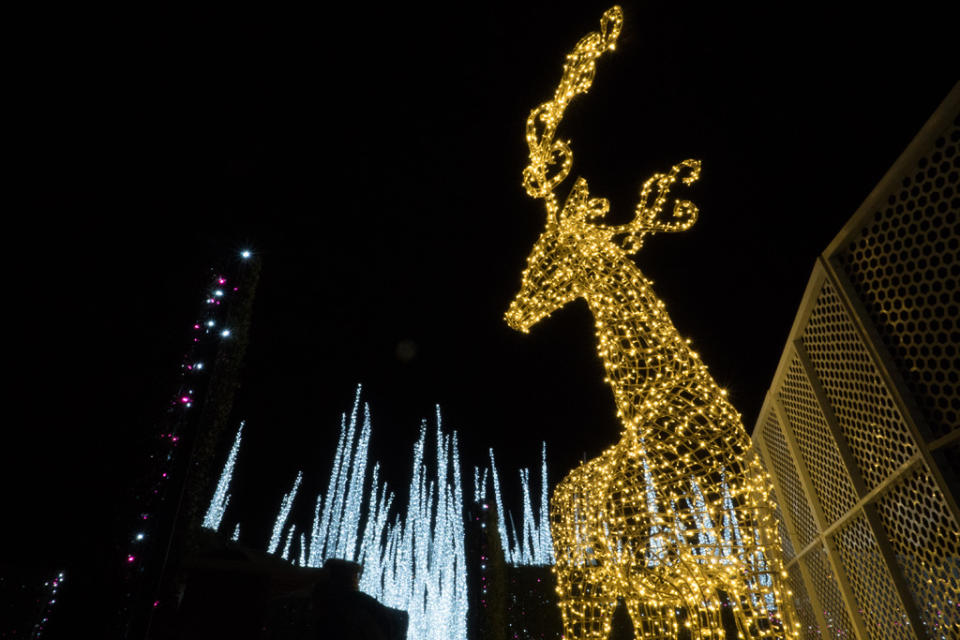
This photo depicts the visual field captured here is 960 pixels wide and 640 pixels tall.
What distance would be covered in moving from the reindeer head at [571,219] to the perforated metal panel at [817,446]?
1.42 m

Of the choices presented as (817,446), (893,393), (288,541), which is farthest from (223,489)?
(893,393)

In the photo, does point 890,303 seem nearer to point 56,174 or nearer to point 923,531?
point 923,531

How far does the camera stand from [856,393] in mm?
2031

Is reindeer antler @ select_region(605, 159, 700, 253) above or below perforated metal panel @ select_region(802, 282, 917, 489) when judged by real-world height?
above

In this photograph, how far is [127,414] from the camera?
3.60 m

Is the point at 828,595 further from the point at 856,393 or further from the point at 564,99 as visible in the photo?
the point at 564,99

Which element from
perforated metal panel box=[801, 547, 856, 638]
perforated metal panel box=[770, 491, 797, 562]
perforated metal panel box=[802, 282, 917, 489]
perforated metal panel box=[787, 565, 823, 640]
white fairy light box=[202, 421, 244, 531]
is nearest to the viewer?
perforated metal panel box=[802, 282, 917, 489]

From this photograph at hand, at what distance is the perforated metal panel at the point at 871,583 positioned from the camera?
2.00 meters

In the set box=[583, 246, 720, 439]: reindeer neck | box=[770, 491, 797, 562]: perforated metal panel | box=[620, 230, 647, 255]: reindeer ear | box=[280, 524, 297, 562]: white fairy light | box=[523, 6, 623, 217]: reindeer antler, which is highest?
box=[280, 524, 297, 562]: white fairy light

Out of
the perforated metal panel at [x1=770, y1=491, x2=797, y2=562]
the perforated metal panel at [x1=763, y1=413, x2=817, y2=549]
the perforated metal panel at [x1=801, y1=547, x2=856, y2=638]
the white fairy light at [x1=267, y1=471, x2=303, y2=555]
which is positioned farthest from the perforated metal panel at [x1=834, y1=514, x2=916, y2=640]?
the white fairy light at [x1=267, y1=471, x2=303, y2=555]

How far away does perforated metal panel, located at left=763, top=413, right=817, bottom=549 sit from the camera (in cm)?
303

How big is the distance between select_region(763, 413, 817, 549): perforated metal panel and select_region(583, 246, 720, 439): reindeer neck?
102 cm

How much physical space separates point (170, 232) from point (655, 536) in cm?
469

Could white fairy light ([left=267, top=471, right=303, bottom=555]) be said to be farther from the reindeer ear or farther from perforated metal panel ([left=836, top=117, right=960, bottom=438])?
perforated metal panel ([left=836, top=117, right=960, bottom=438])
